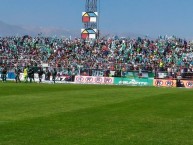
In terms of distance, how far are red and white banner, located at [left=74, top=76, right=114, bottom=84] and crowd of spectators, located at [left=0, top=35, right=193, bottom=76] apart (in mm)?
2114

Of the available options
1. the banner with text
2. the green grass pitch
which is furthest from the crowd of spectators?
the green grass pitch

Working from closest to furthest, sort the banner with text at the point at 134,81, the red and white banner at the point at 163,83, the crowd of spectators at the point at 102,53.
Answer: the red and white banner at the point at 163,83
the banner with text at the point at 134,81
the crowd of spectators at the point at 102,53

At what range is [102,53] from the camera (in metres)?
78.3

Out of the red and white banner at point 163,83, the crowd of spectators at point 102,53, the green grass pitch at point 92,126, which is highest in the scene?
the crowd of spectators at point 102,53

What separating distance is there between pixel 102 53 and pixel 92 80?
15.4 m

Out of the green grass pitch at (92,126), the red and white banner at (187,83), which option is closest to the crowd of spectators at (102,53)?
the red and white banner at (187,83)

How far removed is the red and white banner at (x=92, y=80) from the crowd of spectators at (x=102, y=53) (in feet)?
6.94

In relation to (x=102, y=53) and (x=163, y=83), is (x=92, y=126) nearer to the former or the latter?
(x=163, y=83)

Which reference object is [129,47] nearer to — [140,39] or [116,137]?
[140,39]

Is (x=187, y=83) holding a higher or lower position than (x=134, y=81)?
lower

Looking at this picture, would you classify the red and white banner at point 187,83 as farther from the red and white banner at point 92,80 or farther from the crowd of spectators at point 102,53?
the red and white banner at point 92,80

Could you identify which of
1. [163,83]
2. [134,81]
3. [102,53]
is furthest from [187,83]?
[102,53]

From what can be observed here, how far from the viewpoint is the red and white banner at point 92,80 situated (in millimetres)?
62531

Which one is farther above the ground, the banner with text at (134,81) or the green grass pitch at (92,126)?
the banner with text at (134,81)
